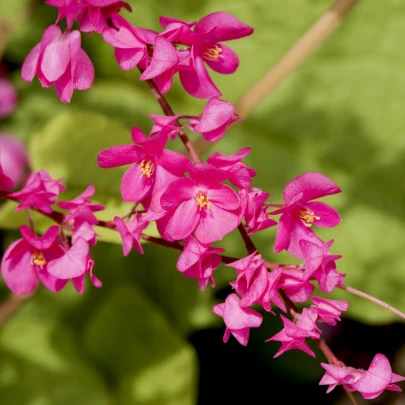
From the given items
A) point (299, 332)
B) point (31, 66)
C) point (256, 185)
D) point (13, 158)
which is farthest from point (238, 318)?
point (13, 158)

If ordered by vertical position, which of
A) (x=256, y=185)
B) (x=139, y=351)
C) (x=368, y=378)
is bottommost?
(x=139, y=351)

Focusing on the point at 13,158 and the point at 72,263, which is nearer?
the point at 72,263

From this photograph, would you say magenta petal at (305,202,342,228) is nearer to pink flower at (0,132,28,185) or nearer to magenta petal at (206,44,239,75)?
magenta petal at (206,44,239,75)

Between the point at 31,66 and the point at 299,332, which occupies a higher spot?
the point at 31,66

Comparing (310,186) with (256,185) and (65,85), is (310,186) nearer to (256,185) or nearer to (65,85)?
(65,85)

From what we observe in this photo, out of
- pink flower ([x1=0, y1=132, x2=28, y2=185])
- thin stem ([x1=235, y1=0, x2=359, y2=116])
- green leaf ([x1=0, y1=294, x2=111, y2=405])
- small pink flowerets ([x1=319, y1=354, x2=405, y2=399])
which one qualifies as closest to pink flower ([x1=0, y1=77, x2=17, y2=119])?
pink flower ([x1=0, y1=132, x2=28, y2=185])

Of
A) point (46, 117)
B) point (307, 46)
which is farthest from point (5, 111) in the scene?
point (307, 46)

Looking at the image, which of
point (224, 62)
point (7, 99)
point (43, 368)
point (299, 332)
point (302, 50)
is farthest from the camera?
point (7, 99)
